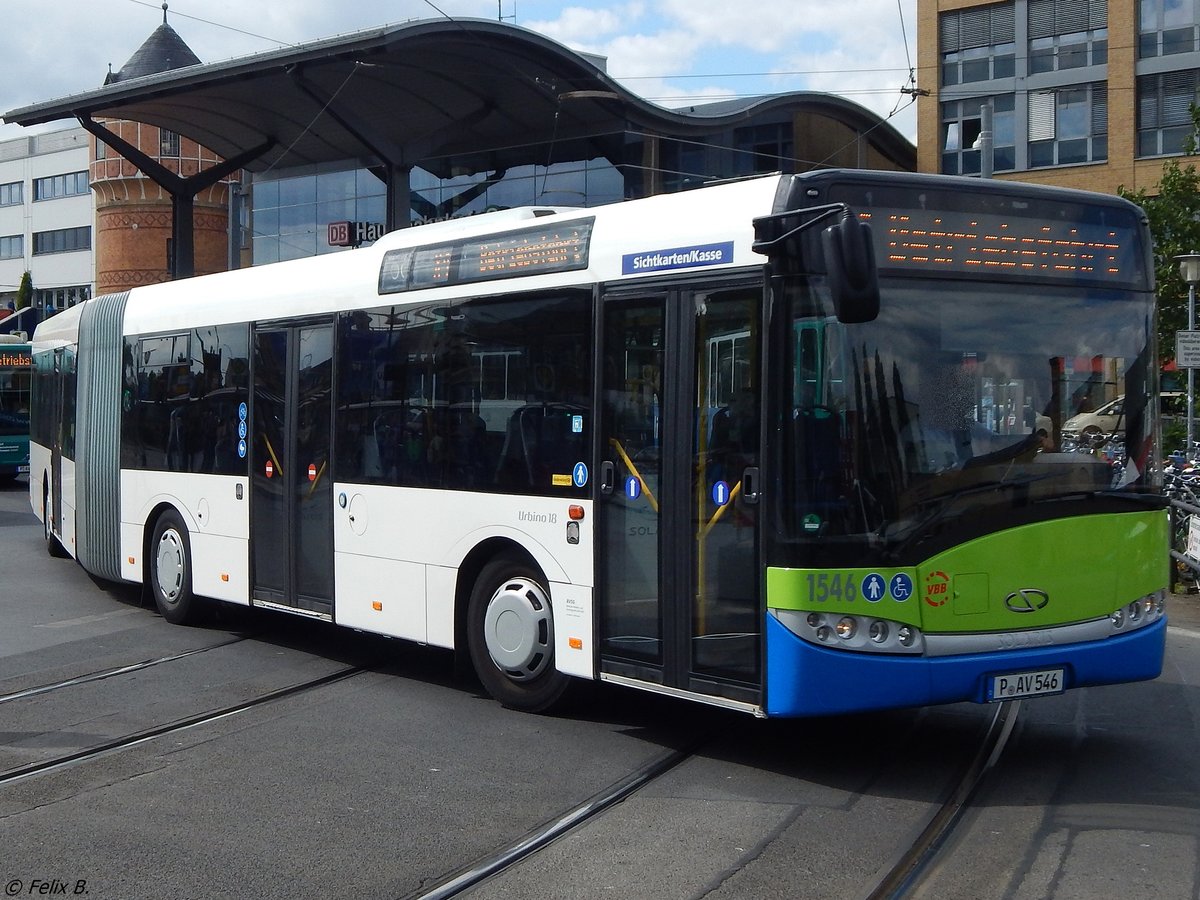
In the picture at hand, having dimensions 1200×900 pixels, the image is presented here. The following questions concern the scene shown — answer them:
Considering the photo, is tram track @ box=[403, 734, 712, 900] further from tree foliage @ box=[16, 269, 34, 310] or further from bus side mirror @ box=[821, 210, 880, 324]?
tree foliage @ box=[16, 269, 34, 310]

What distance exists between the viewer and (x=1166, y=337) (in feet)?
72.6

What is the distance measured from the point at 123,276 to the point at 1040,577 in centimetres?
6256

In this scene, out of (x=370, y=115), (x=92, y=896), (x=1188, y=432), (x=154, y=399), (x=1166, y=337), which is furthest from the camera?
(x=370, y=115)

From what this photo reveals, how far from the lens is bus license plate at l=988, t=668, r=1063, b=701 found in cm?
687

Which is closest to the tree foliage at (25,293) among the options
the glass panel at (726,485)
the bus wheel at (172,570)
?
the bus wheel at (172,570)

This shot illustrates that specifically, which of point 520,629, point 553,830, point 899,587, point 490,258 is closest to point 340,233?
point 490,258

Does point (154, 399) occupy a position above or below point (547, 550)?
above

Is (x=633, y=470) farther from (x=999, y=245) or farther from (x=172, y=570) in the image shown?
(x=172, y=570)

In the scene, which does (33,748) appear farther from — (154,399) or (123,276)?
(123,276)

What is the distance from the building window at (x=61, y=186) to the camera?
76875 millimetres

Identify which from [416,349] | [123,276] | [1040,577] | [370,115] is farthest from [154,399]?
[123,276]

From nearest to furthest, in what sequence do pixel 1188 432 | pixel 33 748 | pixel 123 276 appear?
pixel 33 748 < pixel 1188 432 < pixel 123 276

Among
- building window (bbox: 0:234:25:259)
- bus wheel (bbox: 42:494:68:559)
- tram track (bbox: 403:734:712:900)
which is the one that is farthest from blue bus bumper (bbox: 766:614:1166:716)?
building window (bbox: 0:234:25:259)

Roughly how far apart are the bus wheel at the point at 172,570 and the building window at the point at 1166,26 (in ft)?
120
